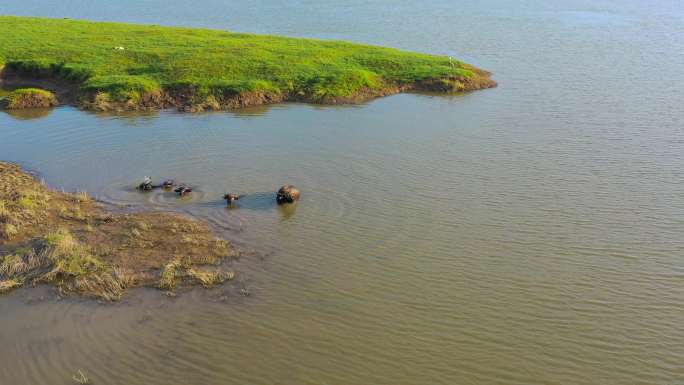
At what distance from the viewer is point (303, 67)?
109 ft

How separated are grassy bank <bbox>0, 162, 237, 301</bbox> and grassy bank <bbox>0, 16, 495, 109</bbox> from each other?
12.0 metres

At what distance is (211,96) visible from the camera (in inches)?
1147

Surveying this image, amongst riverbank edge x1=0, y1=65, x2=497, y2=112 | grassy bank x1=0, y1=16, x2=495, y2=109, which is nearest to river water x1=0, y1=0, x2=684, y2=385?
riverbank edge x1=0, y1=65, x2=497, y2=112

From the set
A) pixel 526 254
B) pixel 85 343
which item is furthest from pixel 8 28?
pixel 526 254

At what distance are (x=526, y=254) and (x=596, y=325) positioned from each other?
3070 mm

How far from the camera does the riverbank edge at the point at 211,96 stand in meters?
28.6

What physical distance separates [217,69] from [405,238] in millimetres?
20231

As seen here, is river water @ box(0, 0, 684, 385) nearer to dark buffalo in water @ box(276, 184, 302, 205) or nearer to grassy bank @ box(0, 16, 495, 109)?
dark buffalo in water @ box(276, 184, 302, 205)

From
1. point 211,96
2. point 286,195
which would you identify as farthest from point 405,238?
point 211,96

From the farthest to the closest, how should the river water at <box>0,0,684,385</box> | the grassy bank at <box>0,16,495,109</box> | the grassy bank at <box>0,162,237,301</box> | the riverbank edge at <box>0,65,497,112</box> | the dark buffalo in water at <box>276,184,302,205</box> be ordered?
1. the grassy bank at <box>0,16,495,109</box>
2. the riverbank edge at <box>0,65,497,112</box>
3. the dark buffalo in water at <box>276,184,302,205</box>
4. the grassy bank at <box>0,162,237,301</box>
5. the river water at <box>0,0,684,385</box>

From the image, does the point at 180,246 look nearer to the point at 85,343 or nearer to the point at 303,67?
the point at 85,343

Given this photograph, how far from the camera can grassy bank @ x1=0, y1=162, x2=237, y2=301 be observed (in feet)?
45.1

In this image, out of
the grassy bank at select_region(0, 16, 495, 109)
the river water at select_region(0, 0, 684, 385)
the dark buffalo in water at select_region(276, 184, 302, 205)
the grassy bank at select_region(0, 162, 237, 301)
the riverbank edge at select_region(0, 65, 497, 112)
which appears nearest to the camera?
the river water at select_region(0, 0, 684, 385)

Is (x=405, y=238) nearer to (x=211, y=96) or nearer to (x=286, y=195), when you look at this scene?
(x=286, y=195)
